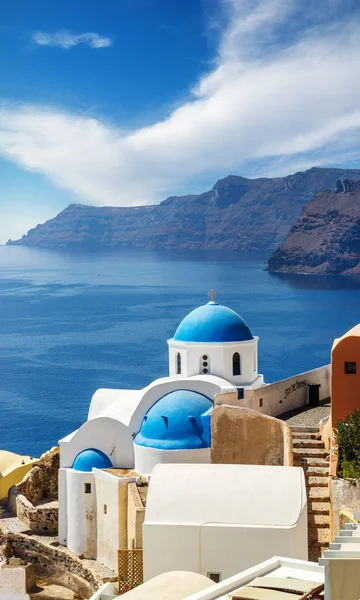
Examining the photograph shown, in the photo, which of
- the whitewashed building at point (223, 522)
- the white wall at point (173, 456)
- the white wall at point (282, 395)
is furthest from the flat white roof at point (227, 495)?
the white wall at point (282, 395)

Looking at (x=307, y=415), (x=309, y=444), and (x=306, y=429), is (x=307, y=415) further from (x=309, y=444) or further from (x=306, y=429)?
(x=309, y=444)

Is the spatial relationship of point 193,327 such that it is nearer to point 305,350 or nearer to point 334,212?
point 305,350

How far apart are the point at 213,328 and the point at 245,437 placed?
3.96 meters

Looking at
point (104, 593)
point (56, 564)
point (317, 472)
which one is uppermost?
point (317, 472)

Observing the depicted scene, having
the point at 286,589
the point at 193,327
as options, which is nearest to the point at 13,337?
the point at 193,327

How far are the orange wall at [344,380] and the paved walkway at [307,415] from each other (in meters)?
2.40

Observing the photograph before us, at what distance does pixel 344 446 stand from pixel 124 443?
596cm

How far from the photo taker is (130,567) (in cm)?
1323

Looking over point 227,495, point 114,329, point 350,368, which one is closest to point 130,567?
point 227,495

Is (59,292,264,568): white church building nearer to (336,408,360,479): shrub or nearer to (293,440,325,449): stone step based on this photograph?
(293,440,325,449): stone step

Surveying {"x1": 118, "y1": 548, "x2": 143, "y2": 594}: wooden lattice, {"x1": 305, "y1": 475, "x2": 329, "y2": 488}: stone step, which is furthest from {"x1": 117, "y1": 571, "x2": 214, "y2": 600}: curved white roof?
{"x1": 305, "y1": 475, "x2": 329, "y2": 488}: stone step

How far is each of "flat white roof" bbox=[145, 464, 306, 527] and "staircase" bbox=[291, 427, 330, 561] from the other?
1.34 metres

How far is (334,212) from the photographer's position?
15338 cm

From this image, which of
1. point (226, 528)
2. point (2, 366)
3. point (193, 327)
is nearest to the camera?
point (226, 528)
